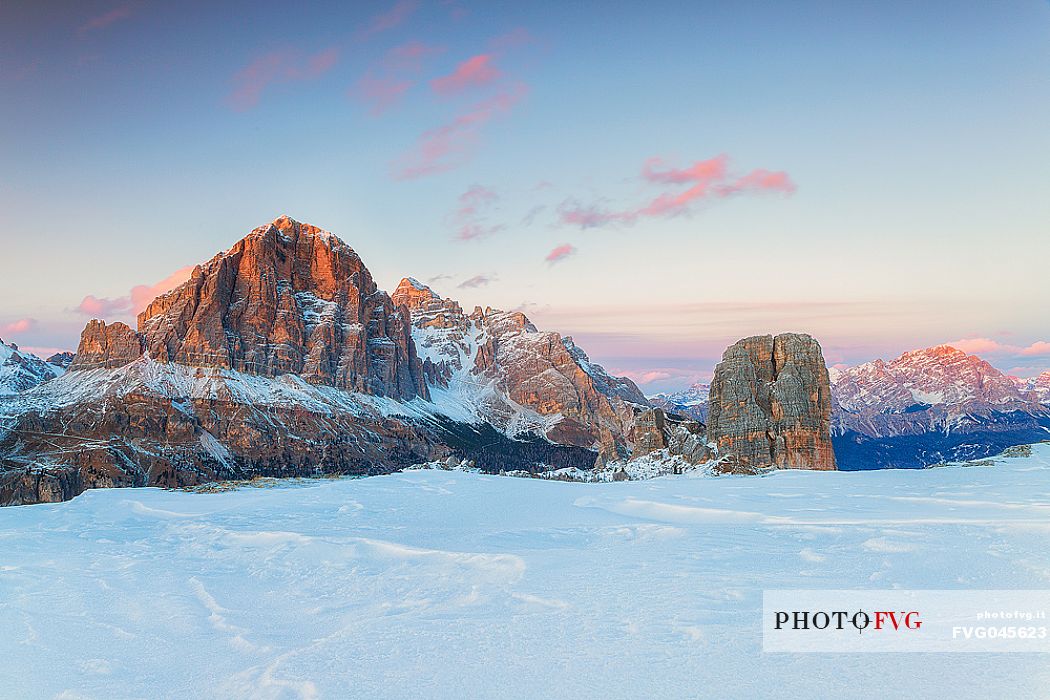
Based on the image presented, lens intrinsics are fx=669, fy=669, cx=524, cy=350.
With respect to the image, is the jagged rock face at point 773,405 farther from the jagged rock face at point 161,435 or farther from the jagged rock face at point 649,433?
the jagged rock face at point 161,435

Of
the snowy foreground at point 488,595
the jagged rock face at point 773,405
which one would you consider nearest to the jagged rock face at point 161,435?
the jagged rock face at point 773,405

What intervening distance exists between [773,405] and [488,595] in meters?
39.6

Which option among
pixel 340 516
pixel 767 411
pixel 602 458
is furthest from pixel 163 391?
pixel 340 516

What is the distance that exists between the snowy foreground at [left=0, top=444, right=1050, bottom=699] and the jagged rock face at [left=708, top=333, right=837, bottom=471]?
2806cm

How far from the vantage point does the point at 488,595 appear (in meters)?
7.58

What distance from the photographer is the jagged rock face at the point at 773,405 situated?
42031mm

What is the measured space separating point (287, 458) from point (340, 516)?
6765 inches

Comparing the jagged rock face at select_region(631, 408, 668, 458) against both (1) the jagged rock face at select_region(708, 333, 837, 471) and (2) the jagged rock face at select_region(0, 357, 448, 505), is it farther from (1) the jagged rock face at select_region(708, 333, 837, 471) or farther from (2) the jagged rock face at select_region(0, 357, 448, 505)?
(2) the jagged rock face at select_region(0, 357, 448, 505)

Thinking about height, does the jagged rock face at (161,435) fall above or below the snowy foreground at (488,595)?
below

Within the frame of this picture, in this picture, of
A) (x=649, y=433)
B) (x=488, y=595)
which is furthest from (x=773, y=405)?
(x=488, y=595)

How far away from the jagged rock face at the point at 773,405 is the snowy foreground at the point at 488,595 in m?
28.1

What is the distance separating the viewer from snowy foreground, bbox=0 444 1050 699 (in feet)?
16.9

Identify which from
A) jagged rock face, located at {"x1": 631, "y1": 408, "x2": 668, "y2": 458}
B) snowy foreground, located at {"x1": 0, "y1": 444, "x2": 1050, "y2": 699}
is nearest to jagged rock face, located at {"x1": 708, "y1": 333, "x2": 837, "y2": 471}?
jagged rock face, located at {"x1": 631, "y1": 408, "x2": 668, "y2": 458}

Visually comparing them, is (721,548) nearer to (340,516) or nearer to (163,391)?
(340,516)
